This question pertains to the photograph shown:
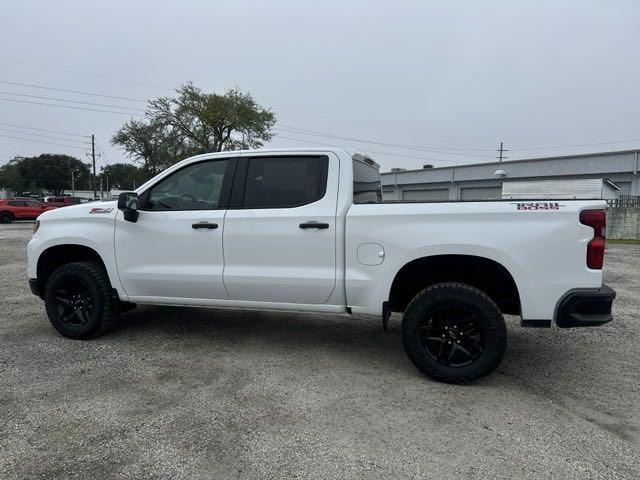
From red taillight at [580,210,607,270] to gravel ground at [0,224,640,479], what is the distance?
109 cm

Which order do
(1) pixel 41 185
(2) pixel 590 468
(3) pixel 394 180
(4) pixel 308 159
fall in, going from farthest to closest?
1. (1) pixel 41 185
2. (3) pixel 394 180
3. (4) pixel 308 159
4. (2) pixel 590 468

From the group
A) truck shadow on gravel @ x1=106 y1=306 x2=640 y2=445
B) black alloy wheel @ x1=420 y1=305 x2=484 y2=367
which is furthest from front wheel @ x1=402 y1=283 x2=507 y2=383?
truck shadow on gravel @ x1=106 y1=306 x2=640 y2=445

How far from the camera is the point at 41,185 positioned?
93.6m

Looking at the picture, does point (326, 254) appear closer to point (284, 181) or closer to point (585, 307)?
point (284, 181)

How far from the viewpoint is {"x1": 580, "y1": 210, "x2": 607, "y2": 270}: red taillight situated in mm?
3332

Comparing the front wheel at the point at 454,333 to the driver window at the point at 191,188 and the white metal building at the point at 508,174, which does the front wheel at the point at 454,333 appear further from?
the white metal building at the point at 508,174

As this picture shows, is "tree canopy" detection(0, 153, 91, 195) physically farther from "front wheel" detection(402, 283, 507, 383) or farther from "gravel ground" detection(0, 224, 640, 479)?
"front wheel" detection(402, 283, 507, 383)

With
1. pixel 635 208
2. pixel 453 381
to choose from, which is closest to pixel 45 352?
pixel 453 381

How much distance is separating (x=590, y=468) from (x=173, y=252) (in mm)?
3639

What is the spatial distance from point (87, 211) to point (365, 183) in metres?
2.88

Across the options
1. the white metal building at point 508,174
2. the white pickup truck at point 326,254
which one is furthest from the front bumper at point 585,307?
the white metal building at point 508,174

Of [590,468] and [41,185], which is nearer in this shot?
[590,468]

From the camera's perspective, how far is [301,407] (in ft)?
10.8

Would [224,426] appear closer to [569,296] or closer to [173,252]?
[173,252]
